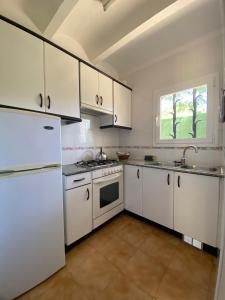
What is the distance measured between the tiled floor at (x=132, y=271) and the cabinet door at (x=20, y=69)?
1.62 meters

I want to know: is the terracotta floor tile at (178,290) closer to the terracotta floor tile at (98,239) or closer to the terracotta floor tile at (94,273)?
the terracotta floor tile at (94,273)

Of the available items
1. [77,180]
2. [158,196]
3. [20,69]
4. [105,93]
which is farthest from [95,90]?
[158,196]

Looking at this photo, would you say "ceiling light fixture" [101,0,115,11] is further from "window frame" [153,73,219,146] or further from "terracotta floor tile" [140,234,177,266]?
"terracotta floor tile" [140,234,177,266]

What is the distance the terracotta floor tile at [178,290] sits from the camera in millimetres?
1169

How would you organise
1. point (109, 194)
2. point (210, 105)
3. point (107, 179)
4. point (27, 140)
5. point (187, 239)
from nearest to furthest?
point (27, 140)
point (187, 239)
point (210, 105)
point (107, 179)
point (109, 194)

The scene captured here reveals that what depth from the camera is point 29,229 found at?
119 cm

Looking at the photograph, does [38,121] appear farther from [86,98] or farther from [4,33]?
[86,98]

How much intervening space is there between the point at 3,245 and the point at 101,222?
1207 millimetres

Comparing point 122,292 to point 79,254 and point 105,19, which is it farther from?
point 105,19

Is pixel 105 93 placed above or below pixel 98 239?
above

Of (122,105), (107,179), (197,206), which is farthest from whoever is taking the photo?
(122,105)

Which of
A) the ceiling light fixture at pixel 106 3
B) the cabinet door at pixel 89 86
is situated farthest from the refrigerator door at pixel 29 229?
the ceiling light fixture at pixel 106 3

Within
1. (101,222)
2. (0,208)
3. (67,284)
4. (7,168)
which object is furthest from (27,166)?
(101,222)

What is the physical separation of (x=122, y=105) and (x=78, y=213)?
193 cm
